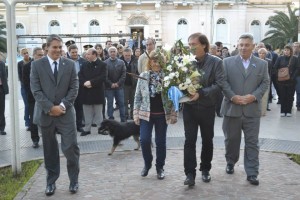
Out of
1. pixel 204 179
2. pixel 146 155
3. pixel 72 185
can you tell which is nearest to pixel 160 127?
pixel 146 155

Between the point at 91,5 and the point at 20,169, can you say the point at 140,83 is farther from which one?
the point at 91,5

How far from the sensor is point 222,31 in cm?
4056

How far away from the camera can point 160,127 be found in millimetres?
6133

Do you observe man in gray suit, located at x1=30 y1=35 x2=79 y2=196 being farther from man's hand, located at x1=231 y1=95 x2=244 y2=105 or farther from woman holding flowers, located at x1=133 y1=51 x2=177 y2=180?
man's hand, located at x1=231 y1=95 x2=244 y2=105

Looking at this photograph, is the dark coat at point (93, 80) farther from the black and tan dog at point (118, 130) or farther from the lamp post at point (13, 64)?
the lamp post at point (13, 64)

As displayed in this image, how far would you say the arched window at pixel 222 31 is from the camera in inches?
1592

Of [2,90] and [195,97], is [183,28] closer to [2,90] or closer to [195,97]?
[2,90]

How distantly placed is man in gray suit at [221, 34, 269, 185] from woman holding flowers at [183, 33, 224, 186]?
315 mm

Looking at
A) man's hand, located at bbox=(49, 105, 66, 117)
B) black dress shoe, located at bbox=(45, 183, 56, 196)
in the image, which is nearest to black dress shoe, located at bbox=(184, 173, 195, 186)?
black dress shoe, located at bbox=(45, 183, 56, 196)

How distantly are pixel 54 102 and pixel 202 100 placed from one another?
1.97m

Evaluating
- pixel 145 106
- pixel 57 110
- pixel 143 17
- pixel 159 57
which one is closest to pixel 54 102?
pixel 57 110

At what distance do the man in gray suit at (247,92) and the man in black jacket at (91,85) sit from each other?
397 cm

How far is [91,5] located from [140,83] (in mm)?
34149

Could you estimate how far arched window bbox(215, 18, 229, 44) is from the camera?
4044cm
